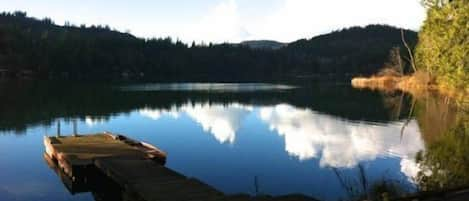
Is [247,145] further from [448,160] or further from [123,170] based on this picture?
[448,160]

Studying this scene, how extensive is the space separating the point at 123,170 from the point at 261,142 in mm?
12733

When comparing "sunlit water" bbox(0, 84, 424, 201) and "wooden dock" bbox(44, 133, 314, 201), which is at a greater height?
"wooden dock" bbox(44, 133, 314, 201)

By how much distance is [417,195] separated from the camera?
33.3 feet

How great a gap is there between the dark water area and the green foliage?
2256 millimetres

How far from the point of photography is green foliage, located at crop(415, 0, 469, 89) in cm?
2150

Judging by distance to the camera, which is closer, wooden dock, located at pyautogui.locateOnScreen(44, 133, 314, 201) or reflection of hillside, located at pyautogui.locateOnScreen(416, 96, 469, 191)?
wooden dock, located at pyautogui.locateOnScreen(44, 133, 314, 201)

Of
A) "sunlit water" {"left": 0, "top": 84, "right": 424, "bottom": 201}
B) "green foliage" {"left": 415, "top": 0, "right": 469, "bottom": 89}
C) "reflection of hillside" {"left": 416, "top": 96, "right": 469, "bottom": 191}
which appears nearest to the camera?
"reflection of hillside" {"left": 416, "top": 96, "right": 469, "bottom": 191}

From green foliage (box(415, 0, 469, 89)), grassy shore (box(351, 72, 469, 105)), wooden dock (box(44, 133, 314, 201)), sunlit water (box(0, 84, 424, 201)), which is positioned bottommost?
sunlit water (box(0, 84, 424, 201))

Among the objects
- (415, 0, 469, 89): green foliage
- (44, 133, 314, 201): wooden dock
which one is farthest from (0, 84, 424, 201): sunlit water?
(415, 0, 469, 89): green foliage

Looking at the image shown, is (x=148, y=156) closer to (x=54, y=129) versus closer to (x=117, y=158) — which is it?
(x=117, y=158)

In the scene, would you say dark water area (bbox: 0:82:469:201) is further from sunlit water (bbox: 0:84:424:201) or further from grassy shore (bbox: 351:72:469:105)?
grassy shore (bbox: 351:72:469:105)

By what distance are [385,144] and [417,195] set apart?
17980 millimetres

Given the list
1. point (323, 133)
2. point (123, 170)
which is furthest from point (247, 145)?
point (123, 170)

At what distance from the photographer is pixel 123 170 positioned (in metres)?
17.1
